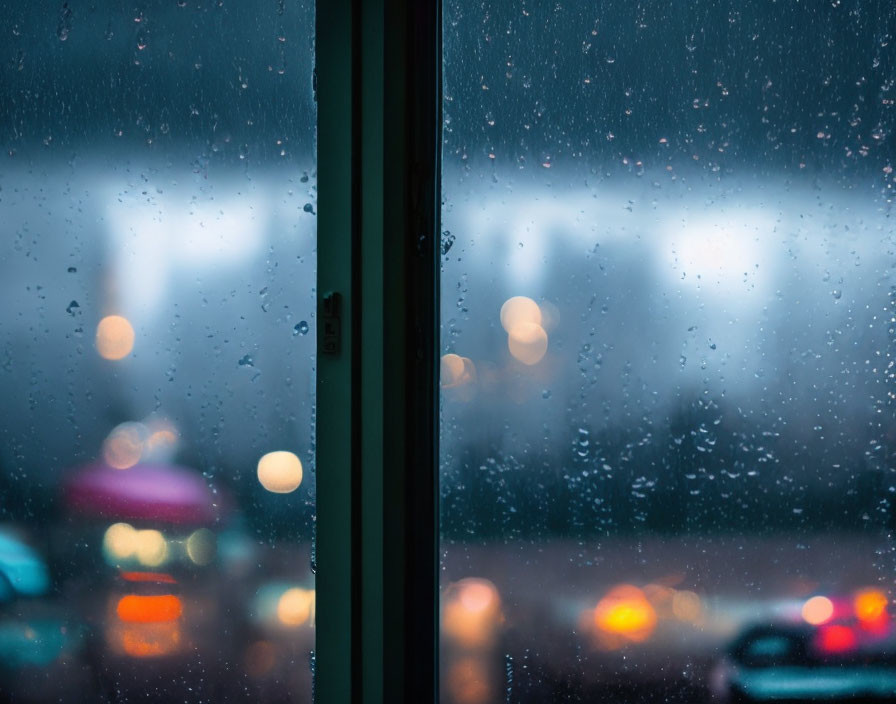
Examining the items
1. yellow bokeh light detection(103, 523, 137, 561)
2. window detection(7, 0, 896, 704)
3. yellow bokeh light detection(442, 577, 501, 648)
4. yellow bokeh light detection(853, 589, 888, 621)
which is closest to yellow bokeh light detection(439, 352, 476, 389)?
window detection(7, 0, 896, 704)

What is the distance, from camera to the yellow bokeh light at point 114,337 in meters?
1.00

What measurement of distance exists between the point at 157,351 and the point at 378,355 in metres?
0.36

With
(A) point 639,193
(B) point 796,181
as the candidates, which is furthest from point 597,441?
(B) point 796,181

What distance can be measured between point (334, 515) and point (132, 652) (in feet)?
1.30

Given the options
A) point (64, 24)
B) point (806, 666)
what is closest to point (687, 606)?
point (806, 666)

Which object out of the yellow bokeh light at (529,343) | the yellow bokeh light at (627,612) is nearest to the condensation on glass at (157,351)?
the yellow bokeh light at (529,343)

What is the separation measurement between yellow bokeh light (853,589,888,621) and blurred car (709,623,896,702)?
0.02 metres

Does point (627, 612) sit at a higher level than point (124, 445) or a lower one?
lower

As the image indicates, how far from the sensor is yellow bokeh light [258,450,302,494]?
95 centimetres

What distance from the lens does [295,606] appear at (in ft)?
3.08

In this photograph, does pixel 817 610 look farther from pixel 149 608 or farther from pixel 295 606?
pixel 149 608

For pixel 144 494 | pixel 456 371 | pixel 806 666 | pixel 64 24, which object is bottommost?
pixel 806 666

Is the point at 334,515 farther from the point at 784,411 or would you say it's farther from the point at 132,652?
the point at 784,411

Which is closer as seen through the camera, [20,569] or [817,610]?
[817,610]
